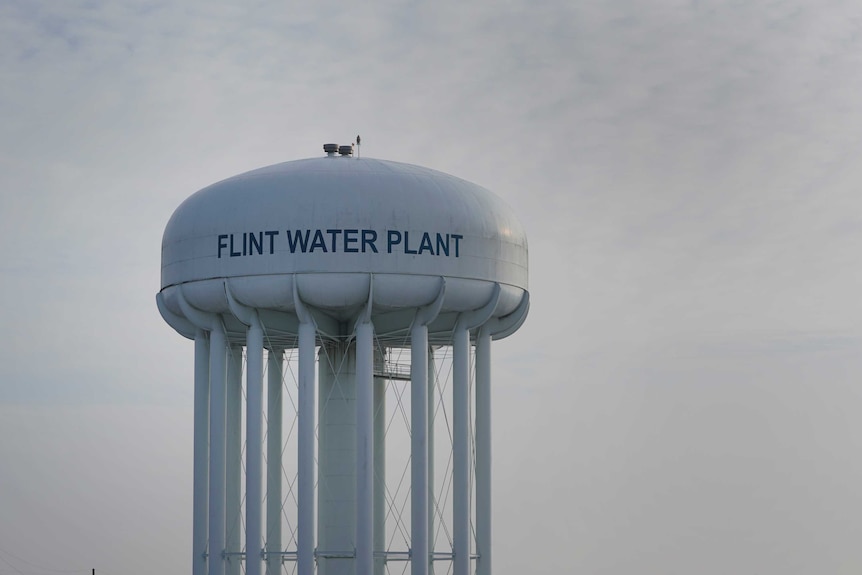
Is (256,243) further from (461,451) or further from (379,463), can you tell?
(379,463)

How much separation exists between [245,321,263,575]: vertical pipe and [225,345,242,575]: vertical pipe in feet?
7.49

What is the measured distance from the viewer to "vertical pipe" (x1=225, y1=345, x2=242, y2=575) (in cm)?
4812

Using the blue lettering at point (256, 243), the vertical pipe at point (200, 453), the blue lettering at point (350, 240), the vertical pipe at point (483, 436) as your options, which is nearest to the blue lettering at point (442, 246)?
the blue lettering at point (350, 240)

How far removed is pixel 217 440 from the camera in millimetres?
47281

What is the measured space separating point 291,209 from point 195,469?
7721 millimetres

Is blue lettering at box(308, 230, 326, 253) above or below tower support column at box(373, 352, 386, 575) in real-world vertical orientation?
above

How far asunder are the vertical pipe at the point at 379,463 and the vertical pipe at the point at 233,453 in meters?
3.70

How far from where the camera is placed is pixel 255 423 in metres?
45.8

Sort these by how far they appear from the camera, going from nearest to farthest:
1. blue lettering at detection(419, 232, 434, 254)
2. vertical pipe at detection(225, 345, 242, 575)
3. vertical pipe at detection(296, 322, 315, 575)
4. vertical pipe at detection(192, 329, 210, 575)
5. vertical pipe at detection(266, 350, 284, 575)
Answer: vertical pipe at detection(296, 322, 315, 575), blue lettering at detection(419, 232, 434, 254), vertical pipe at detection(192, 329, 210, 575), vertical pipe at detection(225, 345, 242, 575), vertical pipe at detection(266, 350, 284, 575)

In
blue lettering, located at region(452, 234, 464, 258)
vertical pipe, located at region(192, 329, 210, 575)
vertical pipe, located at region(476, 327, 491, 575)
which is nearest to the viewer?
blue lettering, located at region(452, 234, 464, 258)

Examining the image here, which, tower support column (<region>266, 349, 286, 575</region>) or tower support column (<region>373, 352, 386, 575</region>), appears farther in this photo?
tower support column (<region>373, 352, 386, 575</region>)

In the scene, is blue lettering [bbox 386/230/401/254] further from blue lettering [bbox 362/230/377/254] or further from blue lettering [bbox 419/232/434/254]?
blue lettering [bbox 419/232/434/254]

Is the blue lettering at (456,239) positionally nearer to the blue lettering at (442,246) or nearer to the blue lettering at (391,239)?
the blue lettering at (442,246)

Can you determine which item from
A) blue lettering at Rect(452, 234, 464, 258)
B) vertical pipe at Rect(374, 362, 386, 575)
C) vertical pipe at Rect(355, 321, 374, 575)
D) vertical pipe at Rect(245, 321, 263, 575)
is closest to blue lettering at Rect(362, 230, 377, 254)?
vertical pipe at Rect(355, 321, 374, 575)
